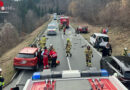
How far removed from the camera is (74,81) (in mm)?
4305

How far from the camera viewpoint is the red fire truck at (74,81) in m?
4.04

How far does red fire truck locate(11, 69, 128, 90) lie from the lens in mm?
4035

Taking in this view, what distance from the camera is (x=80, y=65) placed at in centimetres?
1364

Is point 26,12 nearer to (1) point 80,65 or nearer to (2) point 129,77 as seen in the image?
(1) point 80,65

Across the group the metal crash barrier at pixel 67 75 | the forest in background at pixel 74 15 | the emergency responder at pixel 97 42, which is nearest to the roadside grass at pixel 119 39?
the emergency responder at pixel 97 42

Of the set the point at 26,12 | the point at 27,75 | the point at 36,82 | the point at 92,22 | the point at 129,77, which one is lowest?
the point at 27,75

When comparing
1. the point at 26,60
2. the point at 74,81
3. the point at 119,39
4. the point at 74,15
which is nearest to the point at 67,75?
the point at 74,81

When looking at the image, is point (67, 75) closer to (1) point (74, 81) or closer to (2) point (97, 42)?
(1) point (74, 81)

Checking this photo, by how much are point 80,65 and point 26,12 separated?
78390mm

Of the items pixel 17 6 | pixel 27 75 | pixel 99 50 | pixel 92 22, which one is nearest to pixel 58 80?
pixel 27 75

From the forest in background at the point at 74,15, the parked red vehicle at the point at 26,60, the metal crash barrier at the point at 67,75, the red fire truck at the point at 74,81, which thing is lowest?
the parked red vehicle at the point at 26,60

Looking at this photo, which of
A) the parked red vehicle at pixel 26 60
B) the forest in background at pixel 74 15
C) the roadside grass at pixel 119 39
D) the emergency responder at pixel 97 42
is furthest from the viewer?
the forest in background at pixel 74 15

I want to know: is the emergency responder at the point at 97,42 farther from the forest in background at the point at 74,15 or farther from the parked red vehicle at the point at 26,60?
the forest in background at the point at 74,15

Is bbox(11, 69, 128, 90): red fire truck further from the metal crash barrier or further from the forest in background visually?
the forest in background
